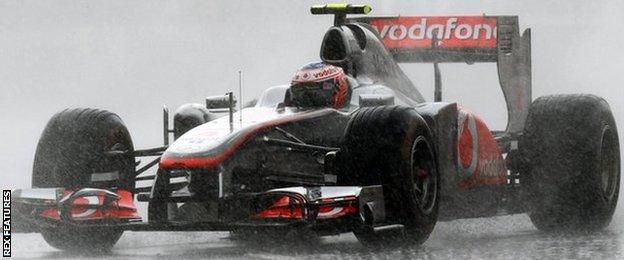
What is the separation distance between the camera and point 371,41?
553 inches

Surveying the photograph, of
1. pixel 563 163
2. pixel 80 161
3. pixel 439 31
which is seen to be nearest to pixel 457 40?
pixel 439 31

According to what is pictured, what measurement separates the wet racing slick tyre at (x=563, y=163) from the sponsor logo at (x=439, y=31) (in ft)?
5.50

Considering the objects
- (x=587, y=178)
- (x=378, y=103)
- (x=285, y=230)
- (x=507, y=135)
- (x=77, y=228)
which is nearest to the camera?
(x=285, y=230)

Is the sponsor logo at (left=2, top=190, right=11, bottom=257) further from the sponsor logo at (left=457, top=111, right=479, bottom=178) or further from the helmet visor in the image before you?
the sponsor logo at (left=457, top=111, right=479, bottom=178)

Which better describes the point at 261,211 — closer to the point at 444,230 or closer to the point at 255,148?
the point at 255,148

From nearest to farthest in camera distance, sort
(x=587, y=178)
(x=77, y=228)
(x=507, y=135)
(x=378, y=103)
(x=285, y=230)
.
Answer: (x=285, y=230), (x=77, y=228), (x=378, y=103), (x=587, y=178), (x=507, y=135)

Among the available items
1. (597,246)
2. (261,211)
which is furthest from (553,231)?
(261,211)

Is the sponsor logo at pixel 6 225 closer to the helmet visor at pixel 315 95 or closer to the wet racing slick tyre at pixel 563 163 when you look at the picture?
the helmet visor at pixel 315 95

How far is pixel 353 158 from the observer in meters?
11.3

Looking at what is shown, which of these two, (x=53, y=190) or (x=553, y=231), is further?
(x=553, y=231)

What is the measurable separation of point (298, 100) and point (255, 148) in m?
1.38

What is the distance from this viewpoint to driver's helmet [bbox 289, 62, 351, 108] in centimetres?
1295

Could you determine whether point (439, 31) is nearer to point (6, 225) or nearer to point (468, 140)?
point (468, 140)

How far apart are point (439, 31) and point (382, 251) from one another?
501 cm
